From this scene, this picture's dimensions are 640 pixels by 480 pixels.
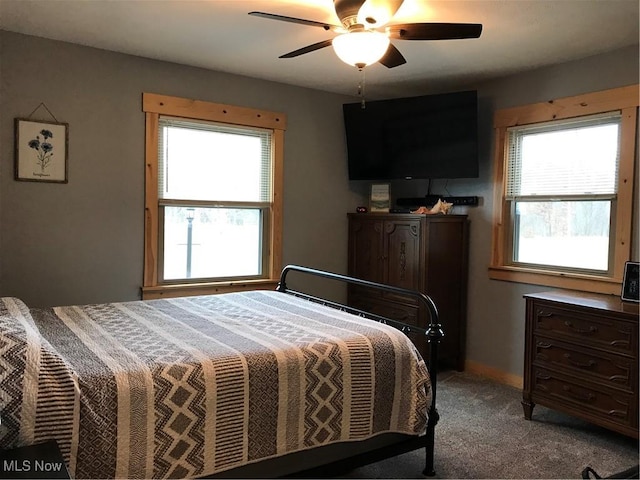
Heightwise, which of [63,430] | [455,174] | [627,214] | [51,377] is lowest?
[63,430]

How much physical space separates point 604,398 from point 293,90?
3139 millimetres

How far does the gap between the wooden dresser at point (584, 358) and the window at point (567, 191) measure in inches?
13.8

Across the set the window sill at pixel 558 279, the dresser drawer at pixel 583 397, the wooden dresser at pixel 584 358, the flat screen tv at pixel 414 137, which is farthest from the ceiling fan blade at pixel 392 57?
the dresser drawer at pixel 583 397

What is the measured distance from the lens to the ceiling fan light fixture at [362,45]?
7.64ft

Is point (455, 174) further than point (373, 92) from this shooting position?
No

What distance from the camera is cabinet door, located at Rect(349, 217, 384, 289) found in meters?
4.43

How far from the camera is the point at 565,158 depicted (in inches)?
145

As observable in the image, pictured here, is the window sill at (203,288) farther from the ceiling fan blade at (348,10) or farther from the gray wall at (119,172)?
the ceiling fan blade at (348,10)

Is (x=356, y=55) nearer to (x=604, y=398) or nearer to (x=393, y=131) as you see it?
(x=393, y=131)

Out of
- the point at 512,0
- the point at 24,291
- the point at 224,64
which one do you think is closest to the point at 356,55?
the point at 512,0

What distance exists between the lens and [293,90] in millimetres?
4344

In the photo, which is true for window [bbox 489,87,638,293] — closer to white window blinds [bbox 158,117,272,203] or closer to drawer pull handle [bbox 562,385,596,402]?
drawer pull handle [bbox 562,385,596,402]

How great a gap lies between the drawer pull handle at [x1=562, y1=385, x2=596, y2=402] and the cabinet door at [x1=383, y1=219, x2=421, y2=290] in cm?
131

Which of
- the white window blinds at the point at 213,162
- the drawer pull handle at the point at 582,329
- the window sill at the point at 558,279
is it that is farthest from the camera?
the white window blinds at the point at 213,162
